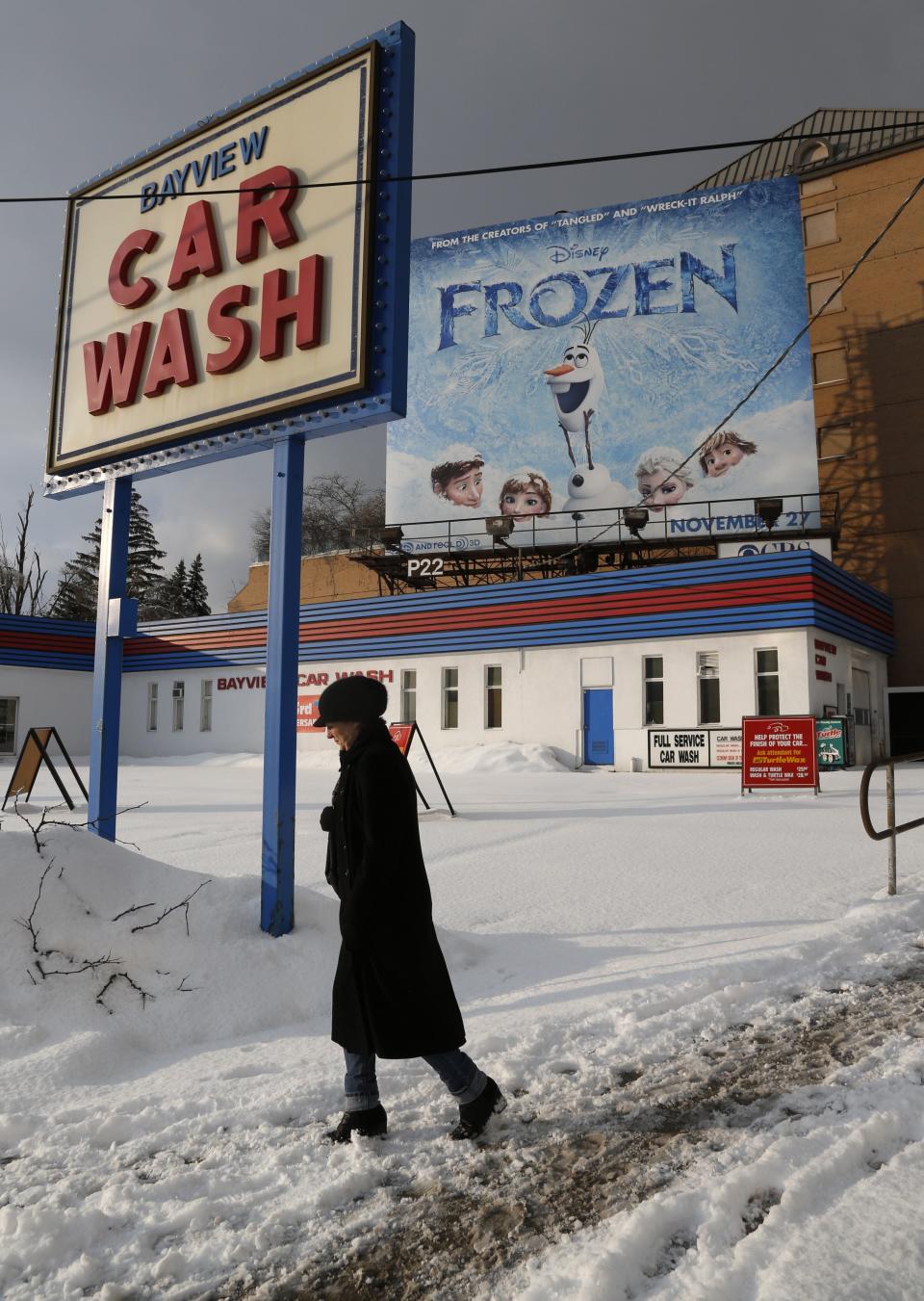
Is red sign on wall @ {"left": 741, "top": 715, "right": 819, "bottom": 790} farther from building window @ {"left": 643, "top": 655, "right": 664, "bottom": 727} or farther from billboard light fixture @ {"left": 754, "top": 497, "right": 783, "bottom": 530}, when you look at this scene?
billboard light fixture @ {"left": 754, "top": 497, "right": 783, "bottom": 530}

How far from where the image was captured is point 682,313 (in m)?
35.6

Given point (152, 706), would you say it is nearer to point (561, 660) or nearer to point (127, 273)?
point (561, 660)

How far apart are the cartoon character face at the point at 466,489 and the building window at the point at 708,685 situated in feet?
56.9

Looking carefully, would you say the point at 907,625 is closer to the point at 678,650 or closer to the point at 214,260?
the point at 678,650

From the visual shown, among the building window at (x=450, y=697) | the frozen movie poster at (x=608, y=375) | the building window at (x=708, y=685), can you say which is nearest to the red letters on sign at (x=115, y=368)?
the building window at (x=708, y=685)

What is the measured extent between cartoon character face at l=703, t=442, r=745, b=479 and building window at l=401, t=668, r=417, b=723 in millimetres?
A: 15115

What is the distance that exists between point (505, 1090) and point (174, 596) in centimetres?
7008

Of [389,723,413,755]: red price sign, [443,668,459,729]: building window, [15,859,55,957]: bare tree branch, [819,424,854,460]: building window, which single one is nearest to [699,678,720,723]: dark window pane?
[443,668,459,729]: building window

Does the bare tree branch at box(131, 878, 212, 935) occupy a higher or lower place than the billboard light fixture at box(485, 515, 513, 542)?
lower

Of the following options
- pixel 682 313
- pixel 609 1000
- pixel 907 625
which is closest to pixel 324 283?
pixel 609 1000

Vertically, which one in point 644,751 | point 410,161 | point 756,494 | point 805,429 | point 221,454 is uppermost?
point 805,429

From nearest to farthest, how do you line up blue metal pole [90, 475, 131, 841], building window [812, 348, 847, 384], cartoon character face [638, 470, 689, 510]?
blue metal pole [90, 475, 131, 841] → building window [812, 348, 847, 384] → cartoon character face [638, 470, 689, 510]

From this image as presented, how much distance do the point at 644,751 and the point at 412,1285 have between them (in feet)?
68.9

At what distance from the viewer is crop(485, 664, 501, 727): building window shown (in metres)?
25.7
